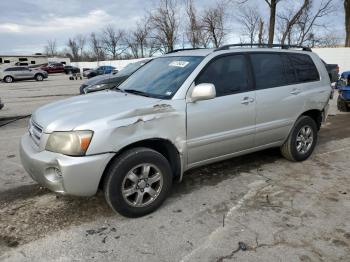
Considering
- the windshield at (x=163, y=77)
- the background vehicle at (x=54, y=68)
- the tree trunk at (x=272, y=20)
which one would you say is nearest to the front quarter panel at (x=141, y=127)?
the windshield at (x=163, y=77)

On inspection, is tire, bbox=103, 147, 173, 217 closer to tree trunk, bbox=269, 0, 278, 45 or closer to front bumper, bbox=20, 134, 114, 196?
front bumper, bbox=20, 134, 114, 196

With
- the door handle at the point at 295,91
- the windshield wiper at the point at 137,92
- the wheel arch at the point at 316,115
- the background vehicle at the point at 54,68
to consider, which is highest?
the background vehicle at the point at 54,68

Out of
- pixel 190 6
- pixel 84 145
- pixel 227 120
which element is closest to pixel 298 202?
pixel 227 120

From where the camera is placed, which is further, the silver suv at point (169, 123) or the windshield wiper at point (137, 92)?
the windshield wiper at point (137, 92)

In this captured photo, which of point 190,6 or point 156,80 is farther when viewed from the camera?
point 190,6

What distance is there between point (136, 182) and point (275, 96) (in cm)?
234

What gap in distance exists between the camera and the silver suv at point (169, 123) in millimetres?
3248

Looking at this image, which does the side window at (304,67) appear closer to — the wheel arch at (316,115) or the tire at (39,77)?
the wheel arch at (316,115)

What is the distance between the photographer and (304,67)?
5230 mm

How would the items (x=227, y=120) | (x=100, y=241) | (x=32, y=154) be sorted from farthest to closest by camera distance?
(x=227, y=120) < (x=32, y=154) < (x=100, y=241)

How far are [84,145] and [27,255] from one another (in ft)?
3.50

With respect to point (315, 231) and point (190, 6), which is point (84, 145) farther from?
point (190, 6)

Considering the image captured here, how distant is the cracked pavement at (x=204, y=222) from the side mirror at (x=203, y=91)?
121cm

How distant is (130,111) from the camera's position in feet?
11.4
